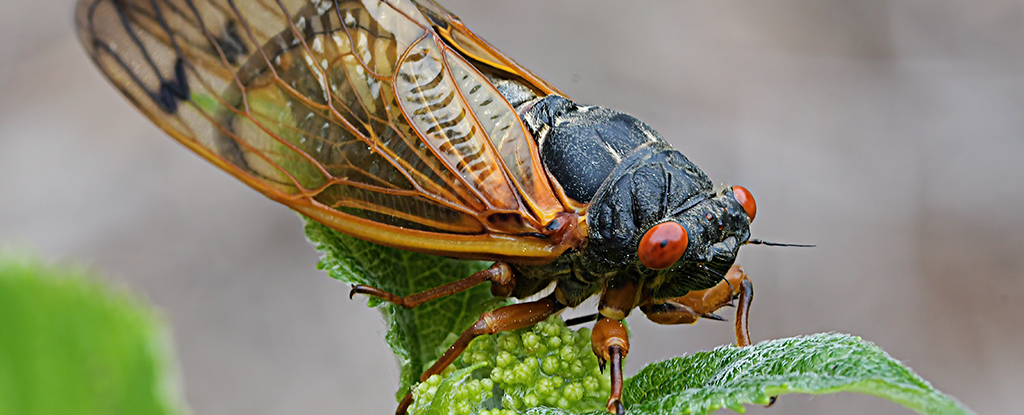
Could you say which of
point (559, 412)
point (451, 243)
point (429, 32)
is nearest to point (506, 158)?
point (451, 243)

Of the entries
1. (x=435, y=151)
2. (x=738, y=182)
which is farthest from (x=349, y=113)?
(x=738, y=182)

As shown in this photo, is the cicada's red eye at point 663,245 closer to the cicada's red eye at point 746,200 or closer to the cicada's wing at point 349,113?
the cicada's wing at point 349,113


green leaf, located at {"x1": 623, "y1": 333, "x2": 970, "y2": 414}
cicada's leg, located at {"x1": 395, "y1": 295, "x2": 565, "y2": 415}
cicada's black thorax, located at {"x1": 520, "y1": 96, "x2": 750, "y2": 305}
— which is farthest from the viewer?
cicada's black thorax, located at {"x1": 520, "y1": 96, "x2": 750, "y2": 305}

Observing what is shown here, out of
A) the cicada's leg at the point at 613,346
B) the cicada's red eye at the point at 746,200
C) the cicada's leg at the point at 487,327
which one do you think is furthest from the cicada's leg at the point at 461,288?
the cicada's red eye at the point at 746,200

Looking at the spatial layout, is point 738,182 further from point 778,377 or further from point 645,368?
point 778,377

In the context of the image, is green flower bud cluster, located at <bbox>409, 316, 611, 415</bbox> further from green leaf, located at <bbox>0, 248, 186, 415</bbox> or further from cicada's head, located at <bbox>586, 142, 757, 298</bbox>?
green leaf, located at <bbox>0, 248, 186, 415</bbox>

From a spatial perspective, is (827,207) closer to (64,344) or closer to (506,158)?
(506,158)

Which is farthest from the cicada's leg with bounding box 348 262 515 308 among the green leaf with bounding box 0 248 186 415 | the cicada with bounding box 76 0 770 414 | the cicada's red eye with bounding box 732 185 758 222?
the green leaf with bounding box 0 248 186 415
